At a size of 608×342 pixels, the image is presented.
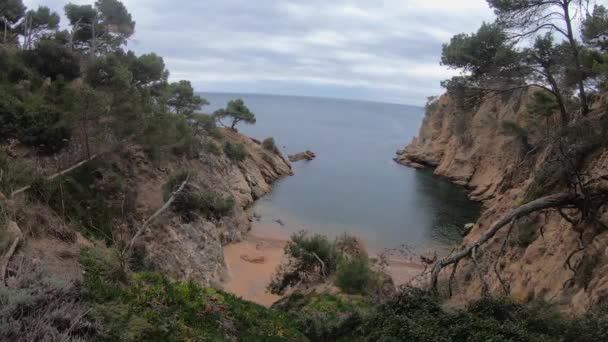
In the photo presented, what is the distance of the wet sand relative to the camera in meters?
21.3

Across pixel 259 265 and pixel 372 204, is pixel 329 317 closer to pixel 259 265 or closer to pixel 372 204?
pixel 259 265

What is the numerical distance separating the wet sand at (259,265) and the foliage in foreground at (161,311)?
1056cm

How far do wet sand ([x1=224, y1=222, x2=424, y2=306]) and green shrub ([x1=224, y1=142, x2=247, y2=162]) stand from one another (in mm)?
11678

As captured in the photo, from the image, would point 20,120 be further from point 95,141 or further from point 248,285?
point 248,285

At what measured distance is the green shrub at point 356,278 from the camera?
16047 millimetres

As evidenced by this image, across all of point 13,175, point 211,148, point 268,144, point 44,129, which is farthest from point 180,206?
point 268,144

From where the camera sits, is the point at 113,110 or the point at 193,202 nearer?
the point at 113,110

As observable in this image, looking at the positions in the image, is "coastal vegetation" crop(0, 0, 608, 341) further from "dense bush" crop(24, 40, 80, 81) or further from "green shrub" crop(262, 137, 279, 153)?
"green shrub" crop(262, 137, 279, 153)

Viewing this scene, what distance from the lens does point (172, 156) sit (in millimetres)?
29797

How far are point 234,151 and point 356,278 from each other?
2932 centimetres

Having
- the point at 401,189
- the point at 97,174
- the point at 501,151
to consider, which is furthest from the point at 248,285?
the point at 501,151

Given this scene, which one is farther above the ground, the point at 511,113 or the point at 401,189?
the point at 511,113

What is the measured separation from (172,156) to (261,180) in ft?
59.3

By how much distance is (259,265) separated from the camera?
2575 centimetres
